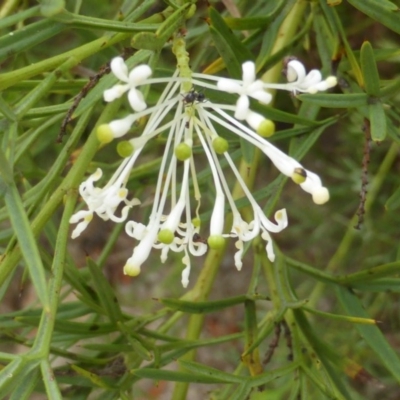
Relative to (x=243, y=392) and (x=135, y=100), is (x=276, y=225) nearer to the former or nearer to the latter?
(x=135, y=100)

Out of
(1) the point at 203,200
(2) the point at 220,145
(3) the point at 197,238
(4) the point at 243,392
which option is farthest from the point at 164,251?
(1) the point at 203,200

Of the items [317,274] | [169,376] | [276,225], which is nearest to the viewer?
[276,225]

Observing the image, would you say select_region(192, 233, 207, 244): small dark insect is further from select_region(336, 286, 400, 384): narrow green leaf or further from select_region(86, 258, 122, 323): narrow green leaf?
select_region(336, 286, 400, 384): narrow green leaf

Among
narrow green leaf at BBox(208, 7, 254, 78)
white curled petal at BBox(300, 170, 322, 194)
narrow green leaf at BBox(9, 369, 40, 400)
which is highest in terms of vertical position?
narrow green leaf at BBox(208, 7, 254, 78)

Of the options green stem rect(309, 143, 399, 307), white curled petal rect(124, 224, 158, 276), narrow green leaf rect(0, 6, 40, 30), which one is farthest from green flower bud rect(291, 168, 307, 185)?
green stem rect(309, 143, 399, 307)

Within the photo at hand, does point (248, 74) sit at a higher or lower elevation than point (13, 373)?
higher

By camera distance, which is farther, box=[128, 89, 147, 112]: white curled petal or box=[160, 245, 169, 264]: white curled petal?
box=[160, 245, 169, 264]: white curled petal

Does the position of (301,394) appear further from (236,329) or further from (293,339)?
(236,329)

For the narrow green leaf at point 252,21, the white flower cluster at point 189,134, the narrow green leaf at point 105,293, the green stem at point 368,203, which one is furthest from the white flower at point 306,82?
the green stem at point 368,203
